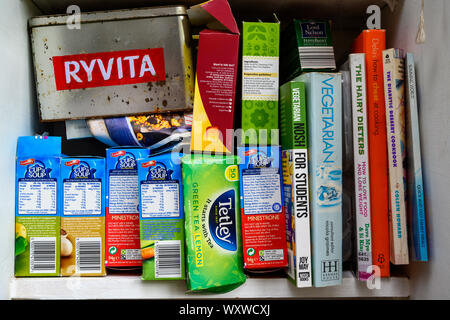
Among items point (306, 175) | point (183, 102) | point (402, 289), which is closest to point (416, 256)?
point (402, 289)

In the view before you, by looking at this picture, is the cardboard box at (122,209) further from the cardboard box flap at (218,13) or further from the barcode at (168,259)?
the cardboard box flap at (218,13)

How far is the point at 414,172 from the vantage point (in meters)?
0.62

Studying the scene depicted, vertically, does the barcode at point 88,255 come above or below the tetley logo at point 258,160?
below

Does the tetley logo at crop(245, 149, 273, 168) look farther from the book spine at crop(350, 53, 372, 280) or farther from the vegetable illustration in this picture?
the vegetable illustration

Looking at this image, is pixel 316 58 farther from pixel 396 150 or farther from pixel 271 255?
pixel 271 255

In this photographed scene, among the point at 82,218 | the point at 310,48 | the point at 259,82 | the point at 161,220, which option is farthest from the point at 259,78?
the point at 82,218

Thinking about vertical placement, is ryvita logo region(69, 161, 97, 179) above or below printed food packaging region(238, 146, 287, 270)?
above

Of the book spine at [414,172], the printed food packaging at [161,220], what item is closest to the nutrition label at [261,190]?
the printed food packaging at [161,220]

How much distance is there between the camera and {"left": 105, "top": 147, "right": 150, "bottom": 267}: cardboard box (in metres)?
0.65

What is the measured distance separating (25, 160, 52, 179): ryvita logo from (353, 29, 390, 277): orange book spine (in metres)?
0.60

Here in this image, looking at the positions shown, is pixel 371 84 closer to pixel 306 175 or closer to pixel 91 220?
pixel 306 175

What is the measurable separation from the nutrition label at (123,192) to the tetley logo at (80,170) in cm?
4

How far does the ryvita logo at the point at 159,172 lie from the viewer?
628 millimetres

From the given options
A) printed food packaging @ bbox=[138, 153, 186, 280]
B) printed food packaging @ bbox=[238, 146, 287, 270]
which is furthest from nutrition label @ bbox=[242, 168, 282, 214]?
printed food packaging @ bbox=[138, 153, 186, 280]
